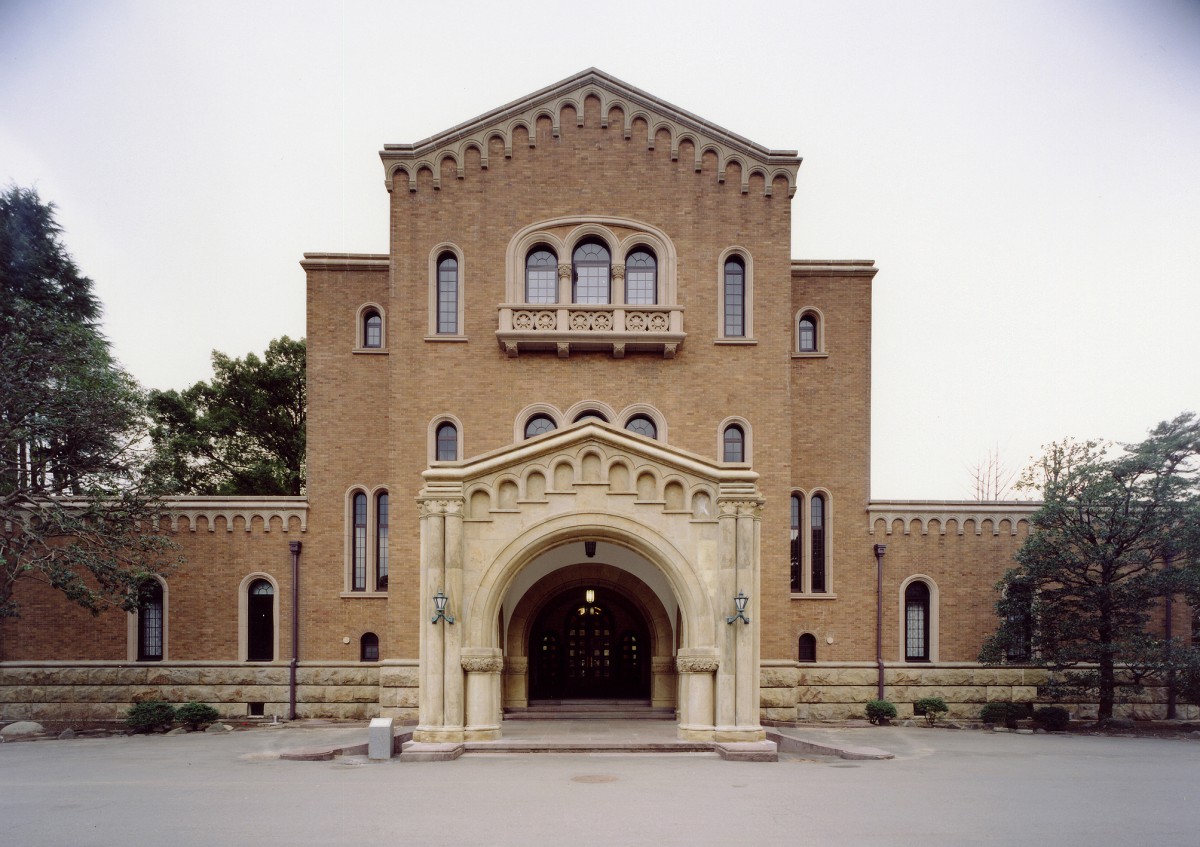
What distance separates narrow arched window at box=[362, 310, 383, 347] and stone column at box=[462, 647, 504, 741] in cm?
991

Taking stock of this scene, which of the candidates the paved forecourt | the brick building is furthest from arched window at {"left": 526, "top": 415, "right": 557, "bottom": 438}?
the paved forecourt

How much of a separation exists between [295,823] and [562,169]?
1605 cm

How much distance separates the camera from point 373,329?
75.4 feet

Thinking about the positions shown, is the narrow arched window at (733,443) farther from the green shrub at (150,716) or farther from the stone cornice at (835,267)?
the green shrub at (150,716)

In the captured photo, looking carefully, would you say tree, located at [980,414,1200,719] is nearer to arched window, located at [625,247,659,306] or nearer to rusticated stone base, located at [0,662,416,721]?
arched window, located at [625,247,659,306]

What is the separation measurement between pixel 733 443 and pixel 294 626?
40.5ft

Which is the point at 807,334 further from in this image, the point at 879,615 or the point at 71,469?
the point at 71,469

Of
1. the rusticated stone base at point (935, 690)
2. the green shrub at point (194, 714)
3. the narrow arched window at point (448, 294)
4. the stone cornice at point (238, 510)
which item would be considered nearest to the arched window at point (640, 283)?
the narrow arched window at point (448, 294)

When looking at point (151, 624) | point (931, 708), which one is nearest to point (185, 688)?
point (151, 624)

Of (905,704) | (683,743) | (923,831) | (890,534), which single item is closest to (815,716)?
(905,704)

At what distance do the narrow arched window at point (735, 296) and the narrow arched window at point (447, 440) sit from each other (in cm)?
737

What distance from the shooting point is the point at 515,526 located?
17.0 m

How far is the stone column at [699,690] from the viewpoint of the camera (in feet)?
54.0

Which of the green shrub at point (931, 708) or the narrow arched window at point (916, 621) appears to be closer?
the green shrub at point (931, 708)
